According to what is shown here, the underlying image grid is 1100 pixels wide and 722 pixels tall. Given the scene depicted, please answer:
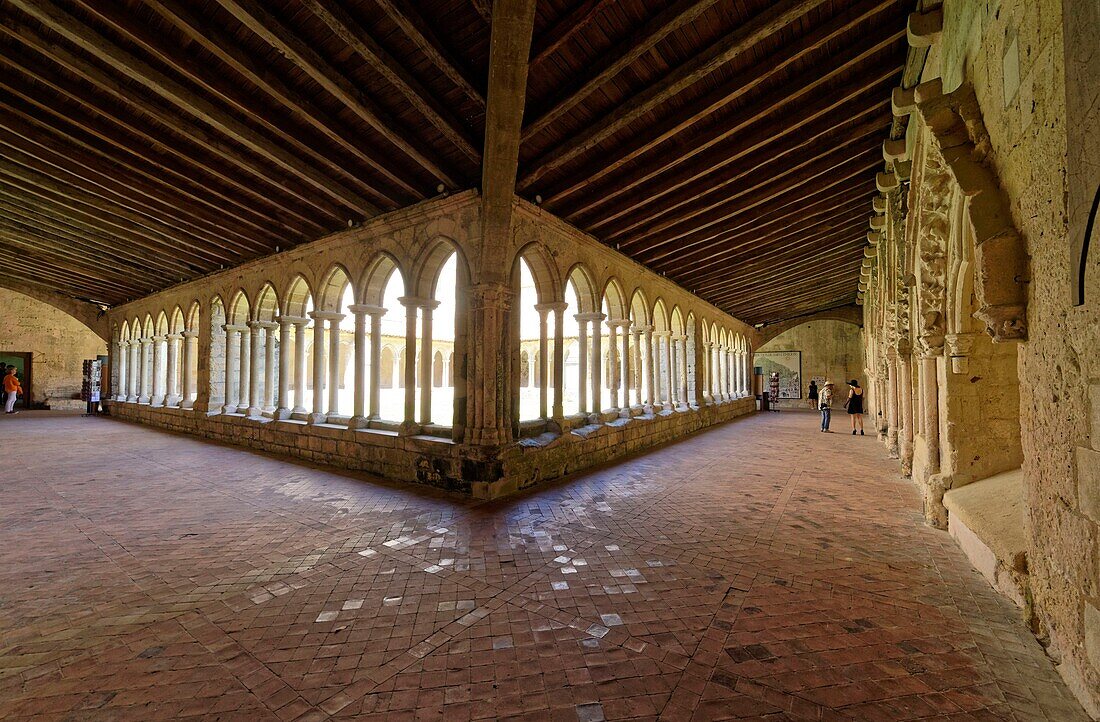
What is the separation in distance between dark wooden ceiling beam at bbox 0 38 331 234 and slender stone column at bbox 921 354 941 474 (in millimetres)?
7356

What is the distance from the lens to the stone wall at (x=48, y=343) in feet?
48.4

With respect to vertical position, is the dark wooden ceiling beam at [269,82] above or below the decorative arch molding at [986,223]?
above

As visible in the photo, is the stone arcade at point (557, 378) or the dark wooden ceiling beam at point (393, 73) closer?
the stone arcade at point (557, 378)

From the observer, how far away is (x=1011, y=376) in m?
3.59

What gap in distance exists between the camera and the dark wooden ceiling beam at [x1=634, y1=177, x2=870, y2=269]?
6.69 m

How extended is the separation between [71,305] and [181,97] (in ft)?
48.1

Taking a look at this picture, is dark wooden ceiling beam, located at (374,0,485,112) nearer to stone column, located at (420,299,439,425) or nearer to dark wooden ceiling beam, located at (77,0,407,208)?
dark wooden ceiling beam, located at (77,0,407,208)

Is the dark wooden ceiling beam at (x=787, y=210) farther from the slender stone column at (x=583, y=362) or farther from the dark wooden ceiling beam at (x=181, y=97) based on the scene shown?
the dark wooden ceiling beam at (x=181, y=97)

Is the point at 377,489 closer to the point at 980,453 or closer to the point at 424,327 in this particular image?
the point at 424,327

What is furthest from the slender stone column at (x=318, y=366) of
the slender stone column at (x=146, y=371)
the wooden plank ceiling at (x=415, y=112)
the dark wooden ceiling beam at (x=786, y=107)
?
the slender stone column at (x=146, y=371)

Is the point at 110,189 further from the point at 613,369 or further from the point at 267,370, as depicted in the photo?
the point at 613,369

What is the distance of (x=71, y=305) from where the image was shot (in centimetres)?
1355

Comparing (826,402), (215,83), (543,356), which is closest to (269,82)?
(215,83)

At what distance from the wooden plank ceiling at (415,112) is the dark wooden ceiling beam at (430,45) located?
18mm
